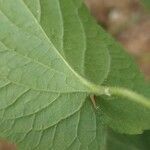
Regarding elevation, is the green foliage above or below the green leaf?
above

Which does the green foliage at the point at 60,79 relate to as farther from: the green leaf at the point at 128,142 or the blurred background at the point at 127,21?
the blurred background at the point at 127,21

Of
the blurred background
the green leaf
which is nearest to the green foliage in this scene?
the green leaf

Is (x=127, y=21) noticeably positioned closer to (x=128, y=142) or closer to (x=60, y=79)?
(x=128, y=142)

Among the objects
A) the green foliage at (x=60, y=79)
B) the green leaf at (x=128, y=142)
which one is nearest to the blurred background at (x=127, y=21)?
the green leaf at (x=128, y=142)

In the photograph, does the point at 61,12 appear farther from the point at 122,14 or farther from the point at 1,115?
the point at 122,14

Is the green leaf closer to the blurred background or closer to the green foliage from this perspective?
the green foliage

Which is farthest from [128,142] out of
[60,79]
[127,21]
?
[127,21]
